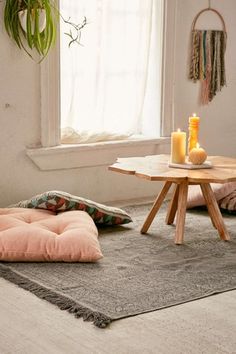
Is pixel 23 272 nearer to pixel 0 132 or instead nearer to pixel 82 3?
pixel 0 132

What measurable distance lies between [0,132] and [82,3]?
104cm

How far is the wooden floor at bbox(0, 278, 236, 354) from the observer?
2.63 metres

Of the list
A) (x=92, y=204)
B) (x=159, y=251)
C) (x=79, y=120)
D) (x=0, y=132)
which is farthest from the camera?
(x=79, y=120)

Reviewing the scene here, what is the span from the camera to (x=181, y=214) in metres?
4.00

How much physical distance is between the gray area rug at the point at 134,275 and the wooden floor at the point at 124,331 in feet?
0.21

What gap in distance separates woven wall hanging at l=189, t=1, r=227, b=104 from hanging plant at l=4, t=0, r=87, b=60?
1300 millimetres

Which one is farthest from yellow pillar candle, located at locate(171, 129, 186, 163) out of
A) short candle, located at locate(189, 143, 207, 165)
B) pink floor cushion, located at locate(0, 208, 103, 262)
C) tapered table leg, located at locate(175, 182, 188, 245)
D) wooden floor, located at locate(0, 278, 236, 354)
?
wooden floor, located at locate(0, 278, 236, 354)

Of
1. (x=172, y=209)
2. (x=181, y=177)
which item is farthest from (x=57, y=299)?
(x=172, y=209)

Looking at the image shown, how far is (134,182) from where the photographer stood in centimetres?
524

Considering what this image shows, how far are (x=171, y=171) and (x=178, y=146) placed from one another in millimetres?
213

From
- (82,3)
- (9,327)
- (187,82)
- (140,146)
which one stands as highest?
(82,3)

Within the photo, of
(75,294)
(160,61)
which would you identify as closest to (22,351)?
(75,294)

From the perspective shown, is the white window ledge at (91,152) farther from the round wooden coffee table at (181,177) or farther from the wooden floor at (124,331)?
the wooden floor at (124,331)

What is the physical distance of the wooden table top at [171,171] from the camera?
3.85 m
